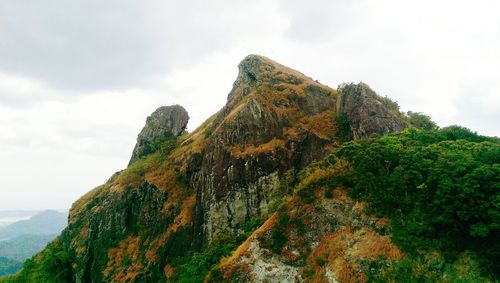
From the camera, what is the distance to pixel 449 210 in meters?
23.6

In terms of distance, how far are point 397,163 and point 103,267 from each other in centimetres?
3611

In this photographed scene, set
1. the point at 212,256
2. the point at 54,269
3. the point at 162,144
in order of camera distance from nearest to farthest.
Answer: the point at 212,256
the point at 54,269
the point at 162,144

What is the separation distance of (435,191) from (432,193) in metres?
0.32

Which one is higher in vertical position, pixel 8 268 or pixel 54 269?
pixel 54 269

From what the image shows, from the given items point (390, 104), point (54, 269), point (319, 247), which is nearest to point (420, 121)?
point (390, 104)

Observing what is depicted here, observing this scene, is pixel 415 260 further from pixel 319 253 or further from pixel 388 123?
pixel 388 123

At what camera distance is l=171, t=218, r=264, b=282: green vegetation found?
3384 cm

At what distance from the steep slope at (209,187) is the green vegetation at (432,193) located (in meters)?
9.82

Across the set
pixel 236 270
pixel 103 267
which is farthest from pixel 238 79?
pixel 236 270

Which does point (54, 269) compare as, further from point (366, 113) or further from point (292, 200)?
point (366, 113)

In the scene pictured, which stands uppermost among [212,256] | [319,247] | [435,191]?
[435,191]

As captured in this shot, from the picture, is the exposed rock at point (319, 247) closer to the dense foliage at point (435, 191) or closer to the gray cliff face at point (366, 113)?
the dense foliage at point (435, 191)

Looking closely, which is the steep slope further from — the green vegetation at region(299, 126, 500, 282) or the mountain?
the green vegetation at region(299, 126, 500, 282)

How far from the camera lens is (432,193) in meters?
25.7
